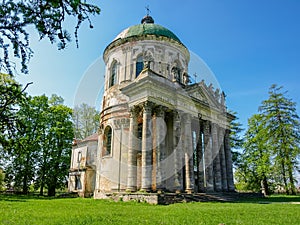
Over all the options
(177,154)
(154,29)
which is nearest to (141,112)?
(177,154)

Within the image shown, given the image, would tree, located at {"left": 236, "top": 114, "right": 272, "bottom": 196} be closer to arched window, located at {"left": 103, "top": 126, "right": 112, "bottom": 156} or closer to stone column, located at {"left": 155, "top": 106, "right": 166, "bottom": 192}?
stone column, located at {"left": 155, "top": 106, "right": 166, "bottom": 192}

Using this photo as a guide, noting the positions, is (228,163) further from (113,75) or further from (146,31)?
(146,31)

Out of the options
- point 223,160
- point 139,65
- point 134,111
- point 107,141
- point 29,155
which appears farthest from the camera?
point 29,155

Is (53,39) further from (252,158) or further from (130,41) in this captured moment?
(252,158)

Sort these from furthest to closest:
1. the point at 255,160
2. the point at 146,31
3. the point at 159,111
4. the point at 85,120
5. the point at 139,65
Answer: the point at 85,120
the point at 255,160
the point at 146,31
the point at 139,65
the point at 159,111

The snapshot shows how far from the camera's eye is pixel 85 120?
38031mm

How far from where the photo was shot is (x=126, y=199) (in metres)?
17.5

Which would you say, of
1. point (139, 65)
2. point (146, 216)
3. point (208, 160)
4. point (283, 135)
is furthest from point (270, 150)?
point (146, 216)

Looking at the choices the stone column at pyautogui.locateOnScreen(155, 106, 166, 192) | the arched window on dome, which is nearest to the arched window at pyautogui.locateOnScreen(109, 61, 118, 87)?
the arched window on dome

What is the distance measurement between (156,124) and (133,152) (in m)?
2.85

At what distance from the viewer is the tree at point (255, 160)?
1241 inches

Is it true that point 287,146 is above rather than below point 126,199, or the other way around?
above

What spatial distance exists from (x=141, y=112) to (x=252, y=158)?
20820 millimetres

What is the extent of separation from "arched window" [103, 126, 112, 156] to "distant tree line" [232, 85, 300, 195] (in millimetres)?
19371
